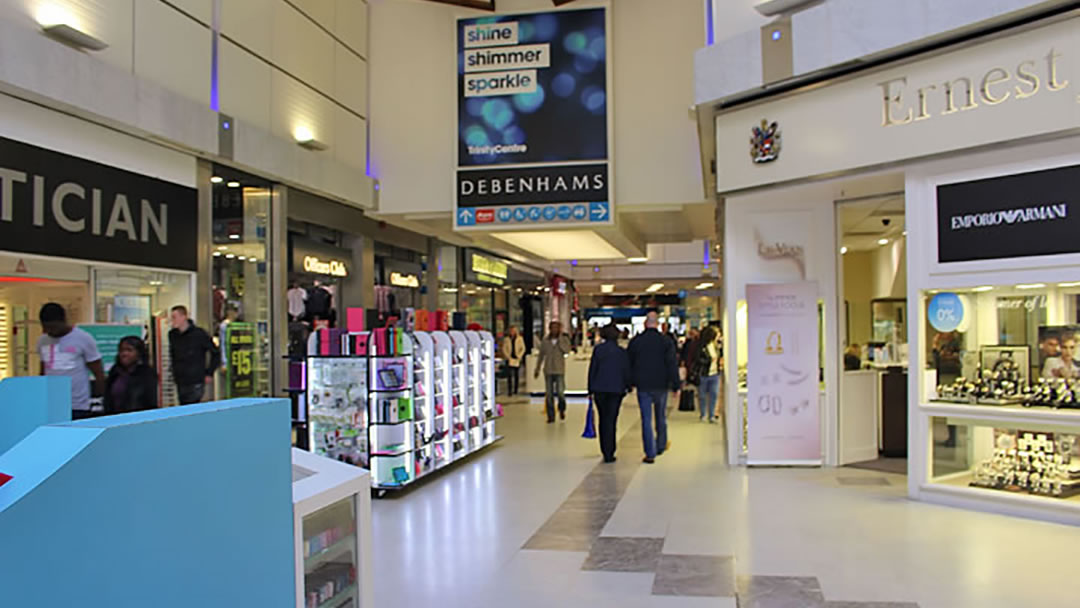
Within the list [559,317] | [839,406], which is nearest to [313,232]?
[839,406]

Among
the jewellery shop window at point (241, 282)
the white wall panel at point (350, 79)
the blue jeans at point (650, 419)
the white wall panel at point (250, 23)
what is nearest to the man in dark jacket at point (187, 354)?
the jewellery shop window at point (241, 282)

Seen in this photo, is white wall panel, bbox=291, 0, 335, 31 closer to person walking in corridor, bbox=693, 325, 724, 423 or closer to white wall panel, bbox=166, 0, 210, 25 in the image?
white wall panel, bbox=166, 0, 210, 25

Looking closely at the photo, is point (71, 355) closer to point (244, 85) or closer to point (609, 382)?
point (244, 85)

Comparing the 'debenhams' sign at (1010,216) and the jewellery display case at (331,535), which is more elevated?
the 'debenhams' sign at (1010,216)

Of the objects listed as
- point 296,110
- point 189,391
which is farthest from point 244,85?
point 189,391

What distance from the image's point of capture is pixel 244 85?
28.9ft

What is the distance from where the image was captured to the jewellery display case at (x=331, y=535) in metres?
2.38

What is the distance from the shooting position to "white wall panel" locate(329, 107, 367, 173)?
35.3 ft

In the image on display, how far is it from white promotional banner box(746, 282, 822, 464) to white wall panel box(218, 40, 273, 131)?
584 centimetres

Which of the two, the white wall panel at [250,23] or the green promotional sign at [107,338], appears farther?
the white wall panel at [250,23]

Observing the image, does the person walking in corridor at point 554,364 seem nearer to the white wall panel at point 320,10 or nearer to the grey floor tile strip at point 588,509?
the grey floor tile strip at point 588,509

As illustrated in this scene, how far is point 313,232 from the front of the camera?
10.9 m

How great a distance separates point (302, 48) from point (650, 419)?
6.31 meters

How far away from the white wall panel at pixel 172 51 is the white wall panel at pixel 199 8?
0.09 m
